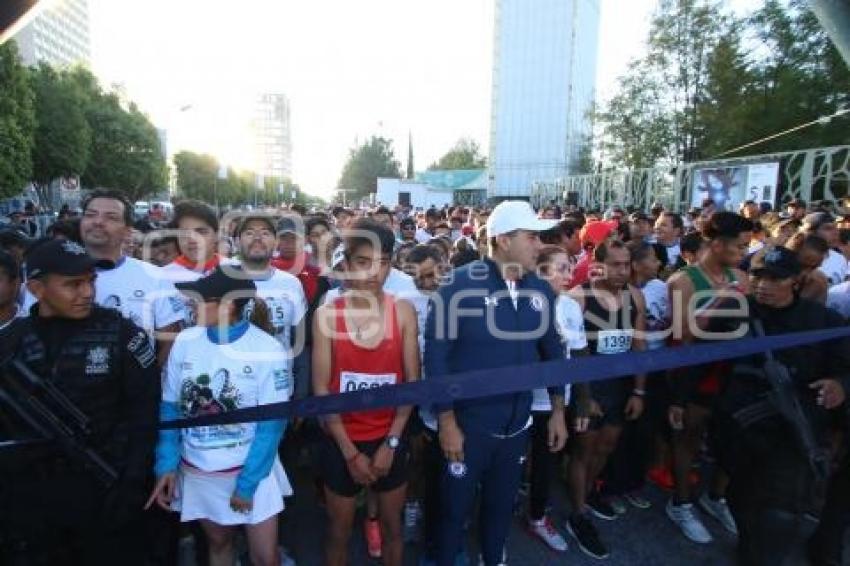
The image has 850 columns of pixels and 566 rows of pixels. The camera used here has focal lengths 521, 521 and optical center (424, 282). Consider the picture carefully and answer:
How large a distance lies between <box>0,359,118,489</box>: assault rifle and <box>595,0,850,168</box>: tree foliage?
29251 millimetres

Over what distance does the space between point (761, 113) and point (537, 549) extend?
29.4 meters

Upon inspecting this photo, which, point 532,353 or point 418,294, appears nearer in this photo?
point 532,353

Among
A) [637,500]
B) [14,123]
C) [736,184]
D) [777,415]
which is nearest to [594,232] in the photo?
[637,500]

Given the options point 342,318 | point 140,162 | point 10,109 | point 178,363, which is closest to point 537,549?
point 342,318

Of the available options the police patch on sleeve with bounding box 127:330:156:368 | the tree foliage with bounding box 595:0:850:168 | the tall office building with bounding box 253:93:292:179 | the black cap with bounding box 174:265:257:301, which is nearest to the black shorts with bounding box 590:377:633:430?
the black cap with bounding box 174:265:257:301

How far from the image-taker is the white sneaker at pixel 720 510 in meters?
3.54

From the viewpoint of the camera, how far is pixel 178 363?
243cm

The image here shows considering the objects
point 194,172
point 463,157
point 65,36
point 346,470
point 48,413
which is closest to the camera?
point 48,413

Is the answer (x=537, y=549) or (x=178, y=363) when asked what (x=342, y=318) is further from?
(x=537, y=549)

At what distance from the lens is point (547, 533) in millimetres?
3352

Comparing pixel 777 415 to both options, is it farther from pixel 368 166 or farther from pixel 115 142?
pixel 368 166

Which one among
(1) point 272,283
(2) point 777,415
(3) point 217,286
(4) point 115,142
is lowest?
(2) point 777,415

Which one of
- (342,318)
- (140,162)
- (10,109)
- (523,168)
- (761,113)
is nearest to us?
(342,318)

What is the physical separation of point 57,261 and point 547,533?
3.11m
